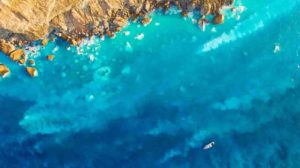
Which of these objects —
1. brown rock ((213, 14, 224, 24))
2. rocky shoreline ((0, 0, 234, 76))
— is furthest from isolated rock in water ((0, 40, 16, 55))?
brown rock ((213, 14, 224, 24))

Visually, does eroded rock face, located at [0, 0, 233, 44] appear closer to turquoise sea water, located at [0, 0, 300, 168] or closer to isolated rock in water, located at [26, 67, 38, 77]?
turquoise sea water, located at [0, 0, 300, 168]

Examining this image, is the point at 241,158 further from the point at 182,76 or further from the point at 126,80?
the point at 126,80

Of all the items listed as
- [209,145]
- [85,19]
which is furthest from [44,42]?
[209,145]

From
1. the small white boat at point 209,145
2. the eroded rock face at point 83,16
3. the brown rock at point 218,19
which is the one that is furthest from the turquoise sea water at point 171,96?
the eroded rock face at point 83,16

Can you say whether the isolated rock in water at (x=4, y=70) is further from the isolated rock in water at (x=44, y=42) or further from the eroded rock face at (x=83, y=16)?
the isolated rock in water at (x=44, y=42)

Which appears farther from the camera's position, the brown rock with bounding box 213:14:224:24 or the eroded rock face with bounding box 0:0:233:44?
the brown rock with bounding box 213:14:224:24

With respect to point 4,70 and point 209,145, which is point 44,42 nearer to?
point 4,70

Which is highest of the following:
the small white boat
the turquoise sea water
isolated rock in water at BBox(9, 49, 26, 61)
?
isolated rock in water at BBox(9, 49, 26, 61)
